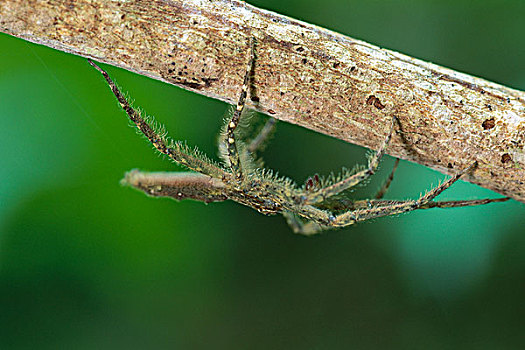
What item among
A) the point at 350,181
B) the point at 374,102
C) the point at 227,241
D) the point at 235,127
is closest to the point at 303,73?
the point at 374,102

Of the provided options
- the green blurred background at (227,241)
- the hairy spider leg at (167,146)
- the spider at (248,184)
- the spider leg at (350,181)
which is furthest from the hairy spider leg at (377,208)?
the green blurred background at (227,241)

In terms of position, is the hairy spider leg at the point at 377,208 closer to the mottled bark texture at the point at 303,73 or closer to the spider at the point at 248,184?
the spider at the point at 248,184

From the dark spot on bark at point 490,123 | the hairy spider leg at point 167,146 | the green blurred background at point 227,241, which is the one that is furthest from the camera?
the green blurred background at point 227,241

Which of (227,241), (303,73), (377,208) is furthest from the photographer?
(227,241)

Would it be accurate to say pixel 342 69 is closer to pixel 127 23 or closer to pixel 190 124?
pixel 127 23

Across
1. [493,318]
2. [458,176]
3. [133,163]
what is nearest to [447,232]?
[493,318]

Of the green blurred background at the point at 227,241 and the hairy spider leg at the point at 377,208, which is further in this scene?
the green blurred background at the point at 227,241

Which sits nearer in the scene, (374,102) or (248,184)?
(374,102)

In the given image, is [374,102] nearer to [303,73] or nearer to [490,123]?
[303,73]
